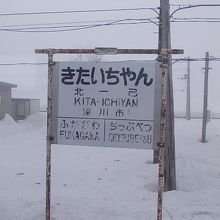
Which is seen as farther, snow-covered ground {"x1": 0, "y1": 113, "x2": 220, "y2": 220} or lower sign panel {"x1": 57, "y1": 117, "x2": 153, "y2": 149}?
snow-covered ground {"x1": 0, "y1": 113, "x2": 220, "y2": 220}

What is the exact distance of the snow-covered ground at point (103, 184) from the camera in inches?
306

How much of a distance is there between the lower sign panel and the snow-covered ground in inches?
64.7

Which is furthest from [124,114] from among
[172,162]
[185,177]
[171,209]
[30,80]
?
[30,80]

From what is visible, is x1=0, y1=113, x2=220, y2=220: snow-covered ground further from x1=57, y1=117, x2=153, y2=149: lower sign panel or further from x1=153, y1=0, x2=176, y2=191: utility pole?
x1=57, y1=117, x2=153, y2=149: lower sign panel

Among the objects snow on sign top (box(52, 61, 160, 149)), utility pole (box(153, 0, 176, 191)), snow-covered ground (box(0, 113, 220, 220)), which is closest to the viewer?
snow on sign top (box(52, 61, 160, 149))

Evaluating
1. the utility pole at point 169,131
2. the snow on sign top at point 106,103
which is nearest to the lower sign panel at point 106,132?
the snow on sign top at point 106,103

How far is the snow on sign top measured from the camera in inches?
243

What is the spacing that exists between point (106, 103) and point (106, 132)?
401mm

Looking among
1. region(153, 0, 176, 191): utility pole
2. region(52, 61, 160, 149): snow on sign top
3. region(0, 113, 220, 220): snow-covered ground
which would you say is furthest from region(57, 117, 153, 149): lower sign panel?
region(153, 0, 176, 191): utility pole

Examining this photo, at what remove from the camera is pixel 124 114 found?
625 centimetres

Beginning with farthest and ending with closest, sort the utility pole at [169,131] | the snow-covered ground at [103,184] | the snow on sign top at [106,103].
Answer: the utility pole at [169,131] < the snow-covered ground at [103,184] < the snow on sign top at [106,103]

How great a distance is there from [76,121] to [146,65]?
1262 millimetres

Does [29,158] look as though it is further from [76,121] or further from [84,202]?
[76,121]

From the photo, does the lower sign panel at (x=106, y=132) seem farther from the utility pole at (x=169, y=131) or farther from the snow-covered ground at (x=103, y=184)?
the utility pole at (x=169, y=131)
